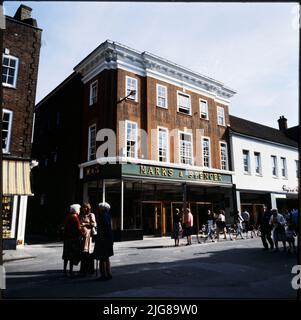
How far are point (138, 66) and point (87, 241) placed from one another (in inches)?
547

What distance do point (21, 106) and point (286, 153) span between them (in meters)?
23.7

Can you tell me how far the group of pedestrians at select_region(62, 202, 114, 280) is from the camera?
6703mm

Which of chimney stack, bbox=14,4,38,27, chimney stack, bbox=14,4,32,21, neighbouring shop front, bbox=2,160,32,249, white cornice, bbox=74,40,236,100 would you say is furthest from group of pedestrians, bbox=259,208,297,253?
chimney stack, bbox=14,4,32,21

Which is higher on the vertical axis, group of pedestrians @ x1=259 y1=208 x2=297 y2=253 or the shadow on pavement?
group of pedestrians @ x1=259 y1=208 x2=297 y2=253

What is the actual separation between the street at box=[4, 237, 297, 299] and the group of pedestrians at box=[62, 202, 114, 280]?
443 mm

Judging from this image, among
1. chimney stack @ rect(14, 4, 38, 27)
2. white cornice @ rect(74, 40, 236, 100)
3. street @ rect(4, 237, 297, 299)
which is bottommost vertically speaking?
street @ rect(4, 237, 297, 299)

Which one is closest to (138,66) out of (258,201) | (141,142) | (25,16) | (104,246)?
(141,142)

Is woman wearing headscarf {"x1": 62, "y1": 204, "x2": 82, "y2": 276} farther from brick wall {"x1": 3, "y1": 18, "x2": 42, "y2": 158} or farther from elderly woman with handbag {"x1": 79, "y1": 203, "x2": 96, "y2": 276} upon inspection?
brick wall {"x1": 3, "y1": 18, "x2": 42, "y2": 158}

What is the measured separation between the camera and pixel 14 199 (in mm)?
14164

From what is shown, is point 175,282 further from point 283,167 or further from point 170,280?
point 283,167

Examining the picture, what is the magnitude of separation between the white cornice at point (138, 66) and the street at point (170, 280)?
13.0m

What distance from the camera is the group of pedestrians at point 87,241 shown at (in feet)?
22.0

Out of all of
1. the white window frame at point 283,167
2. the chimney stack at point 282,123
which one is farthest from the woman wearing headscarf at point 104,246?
the chimney stack at point 282,123
